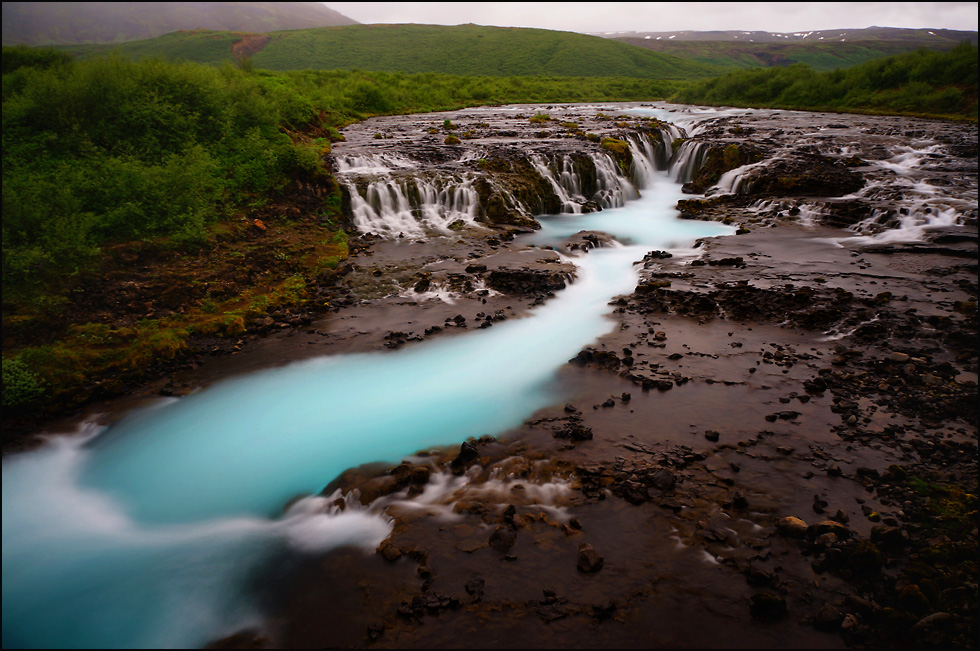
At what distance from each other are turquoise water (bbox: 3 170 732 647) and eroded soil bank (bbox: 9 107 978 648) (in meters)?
0.48

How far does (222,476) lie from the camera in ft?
23.0

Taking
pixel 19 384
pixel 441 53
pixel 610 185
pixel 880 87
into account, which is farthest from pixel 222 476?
pixel 441 53

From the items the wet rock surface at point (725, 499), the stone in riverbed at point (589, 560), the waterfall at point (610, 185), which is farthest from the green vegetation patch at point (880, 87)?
the stone in riverbed at point (589, 560)

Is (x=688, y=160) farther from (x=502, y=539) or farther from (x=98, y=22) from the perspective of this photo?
(x=98, y=22)

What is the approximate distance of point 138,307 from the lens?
10.3 m

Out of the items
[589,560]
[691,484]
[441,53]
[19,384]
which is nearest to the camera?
[589,560]

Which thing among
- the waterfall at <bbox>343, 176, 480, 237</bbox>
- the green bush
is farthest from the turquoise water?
the waterfall at <bbox>343, 176, 480, 237</bbox>

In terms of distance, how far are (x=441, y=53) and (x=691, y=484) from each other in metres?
130

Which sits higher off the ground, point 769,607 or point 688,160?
point 688,160

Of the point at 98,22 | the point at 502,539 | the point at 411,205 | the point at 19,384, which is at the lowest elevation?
the point at 502,539

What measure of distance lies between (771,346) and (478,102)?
5125 centimetres

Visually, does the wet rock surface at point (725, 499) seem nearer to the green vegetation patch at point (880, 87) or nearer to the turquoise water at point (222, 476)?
the turquoise water at point (222, 476)

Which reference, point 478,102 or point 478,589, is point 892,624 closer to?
point 478,589

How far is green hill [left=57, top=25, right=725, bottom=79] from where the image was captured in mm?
104375
